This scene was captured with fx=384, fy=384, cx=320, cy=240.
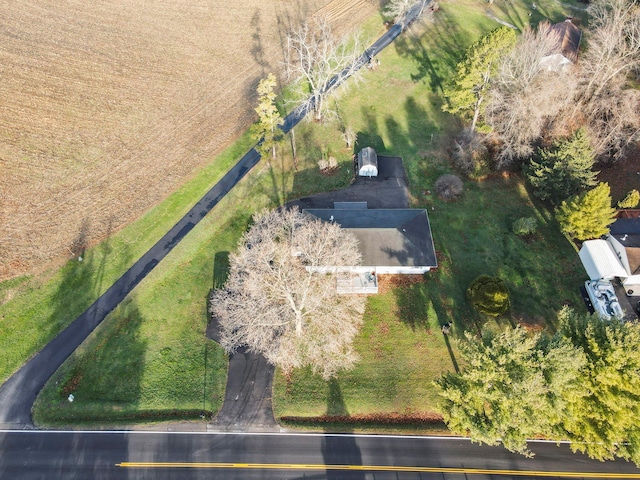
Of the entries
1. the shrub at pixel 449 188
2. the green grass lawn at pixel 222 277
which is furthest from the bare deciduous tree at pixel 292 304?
the shrub at pixel 449 188

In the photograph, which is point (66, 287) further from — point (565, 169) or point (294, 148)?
point (565, 169)

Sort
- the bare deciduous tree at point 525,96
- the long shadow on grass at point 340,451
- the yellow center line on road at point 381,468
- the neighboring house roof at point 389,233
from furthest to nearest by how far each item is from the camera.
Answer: the bare deciduous tree at point 525,96
the neighboring house roof at point 389,233
the yellow center line on road at point 381,468
the long shadow on grass at point 340,451

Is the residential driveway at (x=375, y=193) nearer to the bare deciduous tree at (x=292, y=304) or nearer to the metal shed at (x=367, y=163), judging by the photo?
the metal shed at (x=367, y=163)

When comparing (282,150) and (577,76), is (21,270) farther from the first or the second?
(577,76)

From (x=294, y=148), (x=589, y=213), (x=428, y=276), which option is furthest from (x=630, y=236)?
(x=294, y=148)

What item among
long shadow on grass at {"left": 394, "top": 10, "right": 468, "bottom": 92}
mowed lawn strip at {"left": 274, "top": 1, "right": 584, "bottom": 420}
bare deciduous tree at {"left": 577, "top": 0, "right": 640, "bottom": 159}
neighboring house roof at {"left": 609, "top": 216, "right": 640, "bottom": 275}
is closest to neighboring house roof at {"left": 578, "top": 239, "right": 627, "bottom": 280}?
neighboring house roof at {"left": 609, "top": 216, "right": 640, "bottom": 275}

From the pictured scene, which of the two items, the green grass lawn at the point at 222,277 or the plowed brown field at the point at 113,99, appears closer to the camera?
the green grass lawn at the point at 222,277
